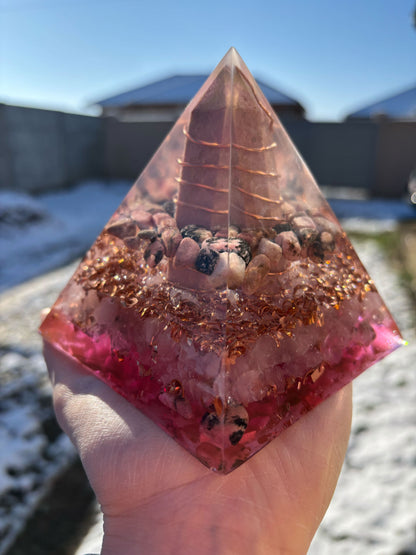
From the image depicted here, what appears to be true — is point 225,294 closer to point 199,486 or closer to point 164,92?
point 199,486

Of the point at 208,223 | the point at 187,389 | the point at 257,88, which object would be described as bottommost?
the point at 187,389

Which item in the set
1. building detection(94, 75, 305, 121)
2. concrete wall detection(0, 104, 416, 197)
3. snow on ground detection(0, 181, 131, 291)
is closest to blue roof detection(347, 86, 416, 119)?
concrete wall detection(0, 104, 416, 197)

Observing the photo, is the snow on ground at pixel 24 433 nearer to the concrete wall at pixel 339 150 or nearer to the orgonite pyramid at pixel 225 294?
the orgonite pyramid at pixel 225 294

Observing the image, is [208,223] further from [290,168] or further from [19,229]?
[19,229]

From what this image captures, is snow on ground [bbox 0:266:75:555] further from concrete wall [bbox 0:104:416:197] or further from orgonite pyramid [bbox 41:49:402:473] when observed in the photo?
concrete wall [bbox 0:104:416:197]

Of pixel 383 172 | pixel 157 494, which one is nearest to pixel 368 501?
pixel 157 494

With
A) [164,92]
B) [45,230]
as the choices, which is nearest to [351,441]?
[45,230]
